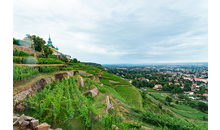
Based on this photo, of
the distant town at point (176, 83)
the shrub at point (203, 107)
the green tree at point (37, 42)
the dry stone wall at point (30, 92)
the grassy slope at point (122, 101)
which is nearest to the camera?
the dry stone wall at point (30, 92)

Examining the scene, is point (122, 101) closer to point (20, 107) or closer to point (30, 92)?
point (30, 92)

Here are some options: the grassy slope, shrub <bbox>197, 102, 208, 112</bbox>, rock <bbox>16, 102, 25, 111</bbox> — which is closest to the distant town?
shrub <bbox>197, 102, 208, 112</bbox>

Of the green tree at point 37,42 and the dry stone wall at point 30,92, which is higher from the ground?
the green tree at point 37,42

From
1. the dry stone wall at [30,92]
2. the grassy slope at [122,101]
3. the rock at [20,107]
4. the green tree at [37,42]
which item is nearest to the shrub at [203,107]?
the grassy slope at [122,101]

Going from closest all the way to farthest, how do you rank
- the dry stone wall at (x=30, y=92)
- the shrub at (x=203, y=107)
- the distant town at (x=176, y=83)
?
the dry stone wall at (x=30, y=92) → the shrub at (x=203, y=107) → the distant town at (x=176, y=83)

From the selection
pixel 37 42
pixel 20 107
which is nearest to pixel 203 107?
pixel 20 107

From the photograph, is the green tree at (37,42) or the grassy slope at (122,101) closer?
the grassy slope at (122,101)

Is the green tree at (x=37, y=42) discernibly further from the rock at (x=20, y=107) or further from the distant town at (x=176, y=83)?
the distant town at (x=176, y=83)

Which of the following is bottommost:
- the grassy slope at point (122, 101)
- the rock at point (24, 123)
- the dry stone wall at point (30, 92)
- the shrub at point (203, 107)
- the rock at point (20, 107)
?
the shrub at point (203, 107)

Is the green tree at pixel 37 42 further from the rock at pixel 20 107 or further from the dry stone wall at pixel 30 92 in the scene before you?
the rock at pixel 20 107

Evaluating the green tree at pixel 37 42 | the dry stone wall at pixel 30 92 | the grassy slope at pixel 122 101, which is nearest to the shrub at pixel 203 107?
the grassy slope at pixel 122 101

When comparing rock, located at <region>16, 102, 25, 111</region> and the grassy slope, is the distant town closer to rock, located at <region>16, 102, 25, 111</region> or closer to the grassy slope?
the grassy slope
